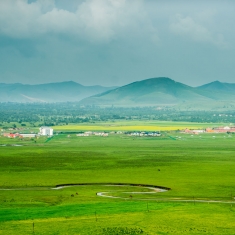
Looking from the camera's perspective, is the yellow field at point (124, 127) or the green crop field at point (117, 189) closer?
the green crop field at point (117, 189)

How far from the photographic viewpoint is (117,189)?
193 ft

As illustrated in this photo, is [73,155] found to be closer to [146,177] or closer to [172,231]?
[146,177]

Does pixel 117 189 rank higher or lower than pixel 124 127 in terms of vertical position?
lower

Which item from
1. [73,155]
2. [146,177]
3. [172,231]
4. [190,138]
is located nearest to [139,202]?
[172,231]

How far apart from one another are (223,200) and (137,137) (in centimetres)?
8219

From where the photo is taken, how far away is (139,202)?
162ft

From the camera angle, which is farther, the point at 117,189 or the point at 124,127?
the point at 124,127

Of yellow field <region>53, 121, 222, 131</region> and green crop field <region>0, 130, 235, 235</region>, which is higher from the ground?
yellow field <region>53, 121, 222, 131</region>

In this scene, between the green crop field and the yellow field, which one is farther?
the yellow field

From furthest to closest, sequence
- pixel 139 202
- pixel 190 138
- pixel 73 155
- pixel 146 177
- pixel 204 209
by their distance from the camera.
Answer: pixel 190 138, pixel 73 155, pixel 146 177, pixel 139 202, pixel 204 209

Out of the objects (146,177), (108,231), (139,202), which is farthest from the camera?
(146,177)

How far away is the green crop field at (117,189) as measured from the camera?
41.2m

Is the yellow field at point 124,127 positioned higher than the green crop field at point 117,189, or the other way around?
the yellow field at point 124,127

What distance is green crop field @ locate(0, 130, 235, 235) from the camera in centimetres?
4119
